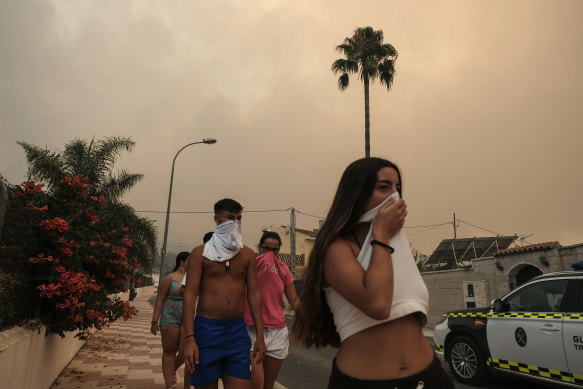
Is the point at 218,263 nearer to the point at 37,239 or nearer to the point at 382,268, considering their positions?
the point at 382,268

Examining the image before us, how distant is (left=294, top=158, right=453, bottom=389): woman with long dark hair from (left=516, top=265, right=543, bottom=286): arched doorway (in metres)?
15.9

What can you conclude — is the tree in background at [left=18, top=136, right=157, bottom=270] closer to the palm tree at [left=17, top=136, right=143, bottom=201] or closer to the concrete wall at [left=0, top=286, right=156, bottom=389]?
the palm tree at [left=17, top=136, right=143, bottom=201]

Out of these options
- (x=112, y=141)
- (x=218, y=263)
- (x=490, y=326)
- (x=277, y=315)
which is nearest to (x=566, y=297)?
(x=490, y=326)

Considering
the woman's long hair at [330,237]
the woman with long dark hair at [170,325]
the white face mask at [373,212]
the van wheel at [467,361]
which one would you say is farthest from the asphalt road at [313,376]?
the white face mask at [373,212]

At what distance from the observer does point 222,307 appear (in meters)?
3.46

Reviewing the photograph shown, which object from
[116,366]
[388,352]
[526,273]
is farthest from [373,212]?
[526,273]

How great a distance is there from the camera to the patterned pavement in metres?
5.96

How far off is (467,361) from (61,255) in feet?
20.2

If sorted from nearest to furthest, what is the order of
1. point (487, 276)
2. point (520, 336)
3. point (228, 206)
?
point (228, 206)
point (520, 336)
point (487, 276)

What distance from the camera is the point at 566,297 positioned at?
18.3 feet

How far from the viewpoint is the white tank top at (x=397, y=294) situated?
5.07ft

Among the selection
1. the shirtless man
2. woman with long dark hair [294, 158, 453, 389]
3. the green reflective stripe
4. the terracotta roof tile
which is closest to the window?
the green reflective stripe

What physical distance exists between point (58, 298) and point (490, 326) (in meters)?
6.09

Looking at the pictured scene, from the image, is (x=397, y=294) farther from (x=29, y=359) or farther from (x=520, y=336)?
(x=520, y=336)
